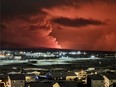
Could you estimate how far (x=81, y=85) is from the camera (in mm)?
23672

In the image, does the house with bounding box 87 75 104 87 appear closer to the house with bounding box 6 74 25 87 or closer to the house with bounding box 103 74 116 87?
the house with bounding box 103 74 116 87

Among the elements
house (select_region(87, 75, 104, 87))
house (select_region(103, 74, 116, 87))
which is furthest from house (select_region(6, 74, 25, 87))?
house (select_region(103, 74, 116, 87))

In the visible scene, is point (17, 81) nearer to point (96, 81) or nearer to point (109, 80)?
point (96, 81)

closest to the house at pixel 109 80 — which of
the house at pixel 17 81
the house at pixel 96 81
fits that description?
the house at pixel 96 81

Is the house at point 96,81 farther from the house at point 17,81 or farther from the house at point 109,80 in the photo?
the house at point 17,81

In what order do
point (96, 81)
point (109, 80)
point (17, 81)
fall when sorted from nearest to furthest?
point (17, 81)
point (109, 80)
point (96, 81)

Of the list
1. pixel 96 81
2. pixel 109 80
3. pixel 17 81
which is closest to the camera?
pixel 17 81

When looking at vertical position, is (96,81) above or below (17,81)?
below

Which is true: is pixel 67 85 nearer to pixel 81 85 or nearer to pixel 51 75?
pixel 81 85

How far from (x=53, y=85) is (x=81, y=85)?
11.3 feet

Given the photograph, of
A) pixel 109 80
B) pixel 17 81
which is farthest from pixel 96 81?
pixel 17 81

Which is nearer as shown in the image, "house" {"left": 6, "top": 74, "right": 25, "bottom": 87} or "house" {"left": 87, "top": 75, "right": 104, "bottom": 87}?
"house" {"left": 6, "top": 74, "right": 25, "bottom": 87}

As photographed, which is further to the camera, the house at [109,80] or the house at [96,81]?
the house at [96,81]

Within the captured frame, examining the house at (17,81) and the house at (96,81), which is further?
the house at (96,81)
